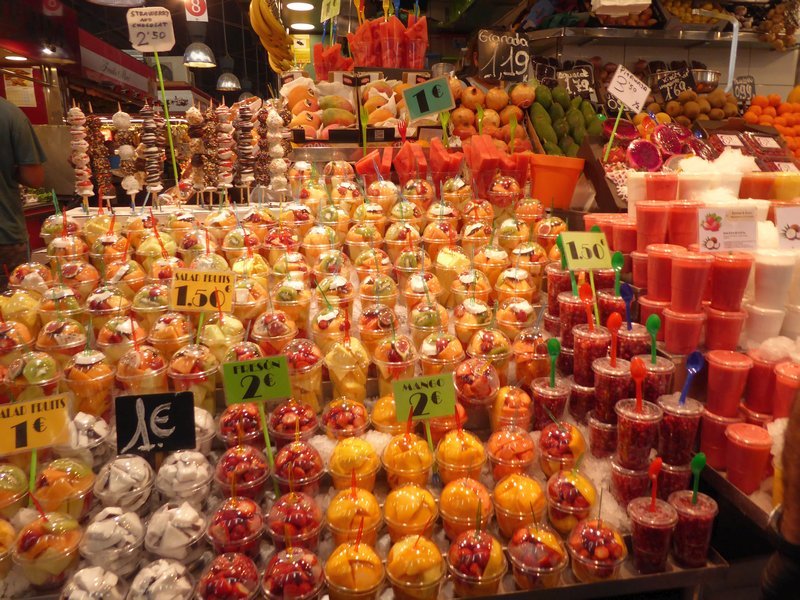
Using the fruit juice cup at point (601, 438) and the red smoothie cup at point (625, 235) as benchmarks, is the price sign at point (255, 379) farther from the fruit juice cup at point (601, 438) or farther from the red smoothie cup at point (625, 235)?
the red smoothie cup at point (625, 235)

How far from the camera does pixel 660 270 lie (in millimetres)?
1839

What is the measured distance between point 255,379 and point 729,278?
1.40 meters

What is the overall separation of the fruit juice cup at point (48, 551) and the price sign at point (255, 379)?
0.46m

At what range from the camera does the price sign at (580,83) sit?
4230 millimetres

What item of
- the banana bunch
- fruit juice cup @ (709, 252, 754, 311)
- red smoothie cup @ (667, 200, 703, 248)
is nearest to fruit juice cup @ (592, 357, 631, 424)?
fruit juice cup @ (709, 252, 754, 311)

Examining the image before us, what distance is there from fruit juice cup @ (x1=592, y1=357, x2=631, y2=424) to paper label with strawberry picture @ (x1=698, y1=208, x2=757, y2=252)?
0.49m

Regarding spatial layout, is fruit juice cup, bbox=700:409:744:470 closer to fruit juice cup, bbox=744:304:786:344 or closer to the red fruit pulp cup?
fruit juice cup, bbox=744:304:786:344

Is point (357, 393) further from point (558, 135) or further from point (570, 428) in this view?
point (558, 135)

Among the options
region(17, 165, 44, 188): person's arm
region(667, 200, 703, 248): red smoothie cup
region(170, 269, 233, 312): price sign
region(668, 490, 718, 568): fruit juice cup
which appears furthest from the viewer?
region(17, 165, 44, 188): person's arm

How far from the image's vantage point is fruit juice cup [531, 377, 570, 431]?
65.4 inches

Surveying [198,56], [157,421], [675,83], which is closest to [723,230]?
[157,421]

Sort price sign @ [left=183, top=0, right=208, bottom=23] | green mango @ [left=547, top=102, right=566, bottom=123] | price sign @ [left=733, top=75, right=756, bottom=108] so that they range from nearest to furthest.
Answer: price sign @ [left=183, top=0, right=208, bottom=23] < green mango @ [left=547, top=102, right=566, bottom=123] < price sign @ [left=733, top=75, right=756, bottom=108]

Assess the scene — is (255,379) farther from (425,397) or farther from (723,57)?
(723,57)

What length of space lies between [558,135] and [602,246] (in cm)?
190
